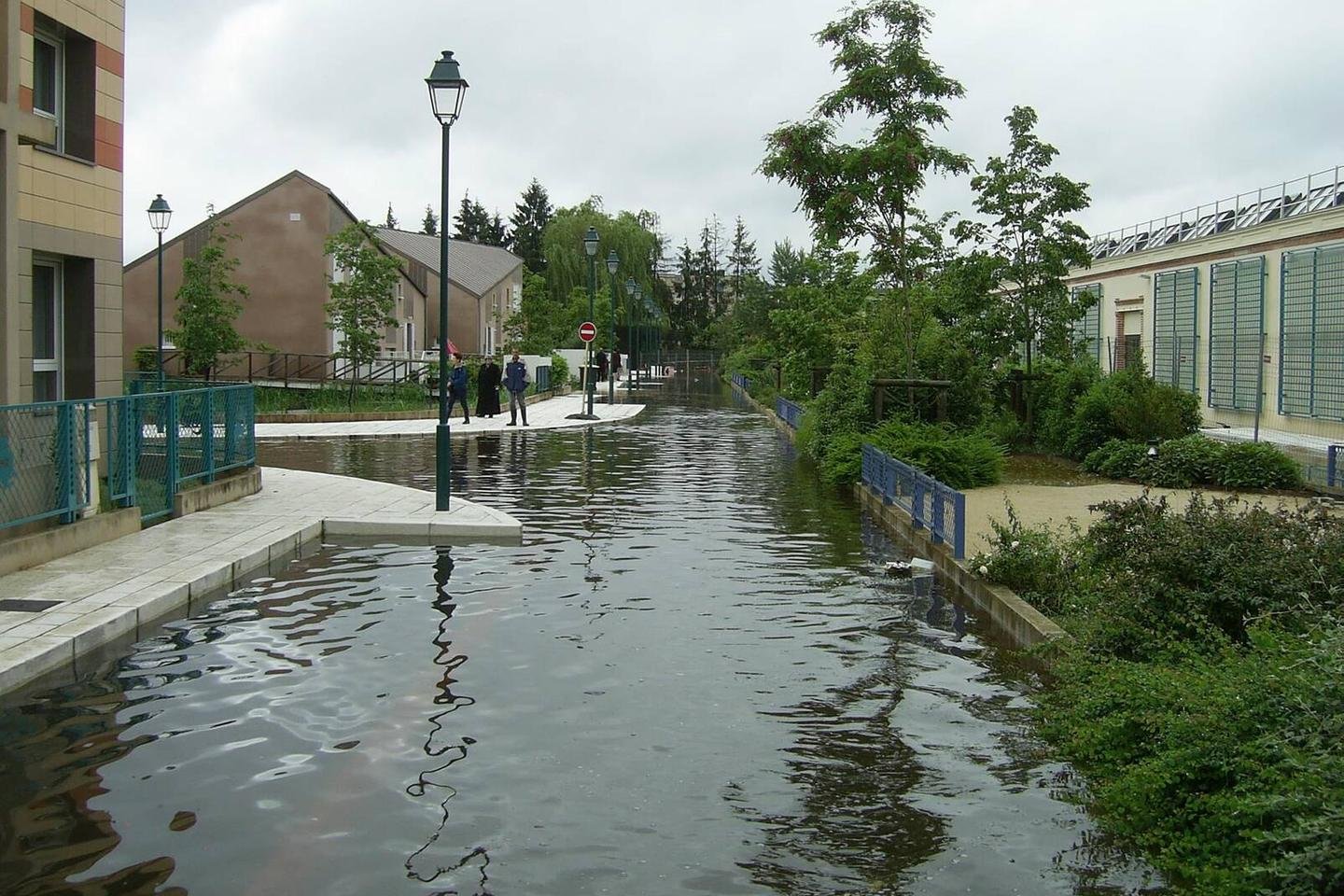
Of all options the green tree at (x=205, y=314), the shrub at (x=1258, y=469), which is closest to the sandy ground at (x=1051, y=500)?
the shrub at (x=1258, y=469)

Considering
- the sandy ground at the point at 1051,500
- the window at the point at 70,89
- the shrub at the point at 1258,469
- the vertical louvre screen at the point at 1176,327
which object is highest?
the window at the point at 70,89

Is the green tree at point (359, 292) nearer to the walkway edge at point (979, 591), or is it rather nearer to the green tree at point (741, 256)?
the walkway edge at point (979, 591)

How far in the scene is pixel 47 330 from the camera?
1476cm

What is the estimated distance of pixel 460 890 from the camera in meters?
4.77

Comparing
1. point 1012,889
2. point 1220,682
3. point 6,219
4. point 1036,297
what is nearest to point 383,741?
point 1012,889

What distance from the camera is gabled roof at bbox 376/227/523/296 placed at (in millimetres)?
65625

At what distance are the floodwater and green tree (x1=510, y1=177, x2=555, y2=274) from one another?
10074 centimetres

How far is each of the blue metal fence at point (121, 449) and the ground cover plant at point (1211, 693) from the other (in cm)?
819

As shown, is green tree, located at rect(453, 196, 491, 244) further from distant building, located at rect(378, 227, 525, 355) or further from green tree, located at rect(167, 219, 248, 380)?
green tree, located at rect(167, 219, 248, 380)

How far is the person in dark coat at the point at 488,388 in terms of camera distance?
33.9 m

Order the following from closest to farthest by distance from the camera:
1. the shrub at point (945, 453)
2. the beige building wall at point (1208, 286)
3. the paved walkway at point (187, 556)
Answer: the paved walkway at point (187, 556) < the shrub at point (945, 453) < the beige building wall at point (1208, 286)

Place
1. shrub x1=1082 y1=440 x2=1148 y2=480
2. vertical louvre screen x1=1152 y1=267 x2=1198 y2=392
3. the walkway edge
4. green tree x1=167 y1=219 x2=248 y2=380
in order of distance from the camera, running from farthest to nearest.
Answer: green tree x1=167 y1=219 x2=248 y2=380
vertical louvre screen x1=1152 y1=267 x2=1198 y2=392
shrub x1=1082 y1=440 x2=1148 y2=480
the walkway edge

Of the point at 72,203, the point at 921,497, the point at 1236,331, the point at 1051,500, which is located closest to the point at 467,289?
the point at 1236,331

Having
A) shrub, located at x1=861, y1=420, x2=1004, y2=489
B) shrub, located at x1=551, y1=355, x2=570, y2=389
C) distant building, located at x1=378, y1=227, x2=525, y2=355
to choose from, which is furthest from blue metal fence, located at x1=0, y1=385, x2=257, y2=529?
distant building, located at x1=378, y1=227, x2=525, y2=355
